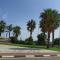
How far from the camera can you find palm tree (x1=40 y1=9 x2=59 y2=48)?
49.2 metres

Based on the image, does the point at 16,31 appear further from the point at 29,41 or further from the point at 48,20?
the point at 48,20

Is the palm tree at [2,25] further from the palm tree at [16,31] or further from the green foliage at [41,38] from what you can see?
the green foliage at [41,38]

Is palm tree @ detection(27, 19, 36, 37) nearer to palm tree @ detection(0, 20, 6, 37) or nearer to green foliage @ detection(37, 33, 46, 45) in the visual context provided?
green foliage @ detection(37, 33, 46, 45)

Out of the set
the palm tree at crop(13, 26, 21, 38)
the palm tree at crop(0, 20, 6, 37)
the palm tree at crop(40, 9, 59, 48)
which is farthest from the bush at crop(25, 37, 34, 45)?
the palm tree at crop(0, 20, 6, 37)

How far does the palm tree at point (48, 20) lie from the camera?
4922cm

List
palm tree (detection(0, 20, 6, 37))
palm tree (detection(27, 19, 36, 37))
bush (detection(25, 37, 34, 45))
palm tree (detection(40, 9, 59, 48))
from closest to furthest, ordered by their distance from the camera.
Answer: palm tree (detection(40, 9, 59, 48)) → bush (detection(25, 37, 34, 45)) → palm tree (detection(27, 19, 36, 37)) → palm tree (detection(0, 20, 6, 37))

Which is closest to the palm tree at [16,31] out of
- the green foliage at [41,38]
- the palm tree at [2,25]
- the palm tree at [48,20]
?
the palm tree at [2,25]

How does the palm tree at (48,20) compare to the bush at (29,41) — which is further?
the bush at (29,41)

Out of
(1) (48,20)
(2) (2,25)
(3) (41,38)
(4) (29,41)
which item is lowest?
(4) (29,41)

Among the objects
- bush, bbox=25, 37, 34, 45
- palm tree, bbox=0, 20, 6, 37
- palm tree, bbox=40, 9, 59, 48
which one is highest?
palm tree, bbox=0, 20, 6, 37

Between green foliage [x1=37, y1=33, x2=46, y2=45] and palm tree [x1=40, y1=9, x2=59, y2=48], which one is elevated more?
palm tree [x1=40, y1=9, x2=59, y2=48]

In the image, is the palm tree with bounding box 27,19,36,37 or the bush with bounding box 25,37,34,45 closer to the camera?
the bush with bounding box 25,37,34,45

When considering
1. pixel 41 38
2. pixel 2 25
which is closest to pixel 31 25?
pixel 41 38

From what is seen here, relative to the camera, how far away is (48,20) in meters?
49.2
